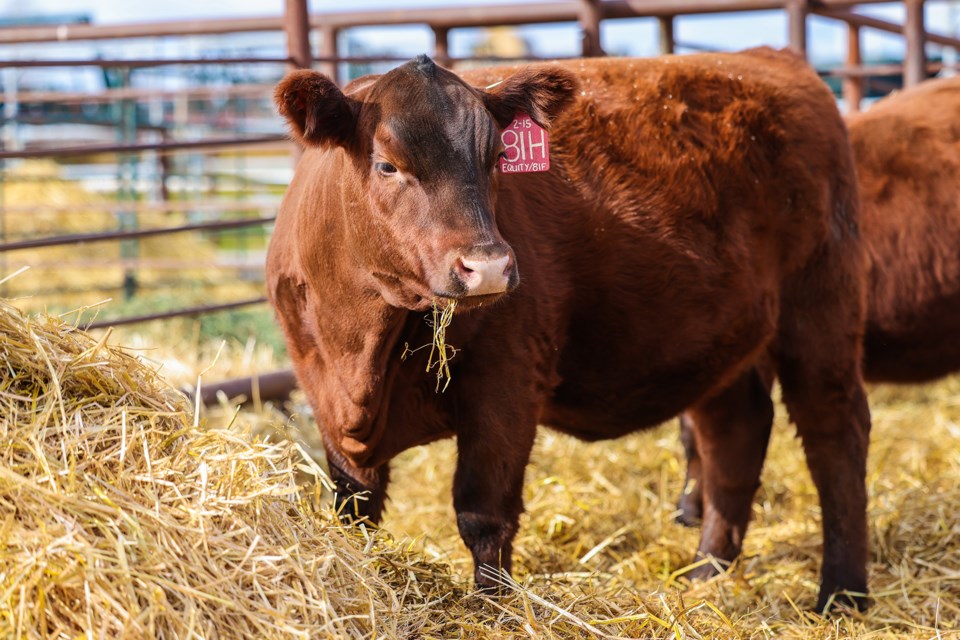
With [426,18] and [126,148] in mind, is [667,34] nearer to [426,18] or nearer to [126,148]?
[426,18]

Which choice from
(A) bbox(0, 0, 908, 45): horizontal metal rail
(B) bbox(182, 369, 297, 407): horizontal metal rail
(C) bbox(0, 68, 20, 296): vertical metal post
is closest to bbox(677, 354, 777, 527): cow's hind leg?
(B) bbox(182, 369, 297, 407): horizontal metal rail

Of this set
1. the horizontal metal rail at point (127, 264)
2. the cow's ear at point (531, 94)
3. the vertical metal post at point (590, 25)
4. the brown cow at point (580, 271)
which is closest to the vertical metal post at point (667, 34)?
the vertical metal post at point (590, 25)

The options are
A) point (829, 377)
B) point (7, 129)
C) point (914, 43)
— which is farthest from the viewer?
point (7, 129)

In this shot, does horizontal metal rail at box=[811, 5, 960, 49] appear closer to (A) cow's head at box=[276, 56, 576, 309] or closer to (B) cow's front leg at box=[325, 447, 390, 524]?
(A) cow's head at box=[276, 56, 576, 309]

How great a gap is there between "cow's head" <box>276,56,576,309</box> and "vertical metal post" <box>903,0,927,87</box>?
15.6 ft

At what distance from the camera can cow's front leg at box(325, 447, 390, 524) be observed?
11.6ft

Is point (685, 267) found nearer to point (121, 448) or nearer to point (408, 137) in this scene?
point (408, 137)

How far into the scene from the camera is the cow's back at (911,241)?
5426 mm

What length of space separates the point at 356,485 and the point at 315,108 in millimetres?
1258

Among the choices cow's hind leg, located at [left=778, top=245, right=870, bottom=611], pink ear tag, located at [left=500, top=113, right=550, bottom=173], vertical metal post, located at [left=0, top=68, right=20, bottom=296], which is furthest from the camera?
vertical metal post, located at [left=0, top=68, right=20, bottom=296]

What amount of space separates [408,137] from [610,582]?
6.38ft

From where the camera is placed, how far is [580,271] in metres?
3.63

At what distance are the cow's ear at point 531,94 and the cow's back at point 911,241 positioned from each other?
105 inches

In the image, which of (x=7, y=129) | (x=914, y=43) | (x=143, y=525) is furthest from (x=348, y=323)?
(x=7, y=129)
